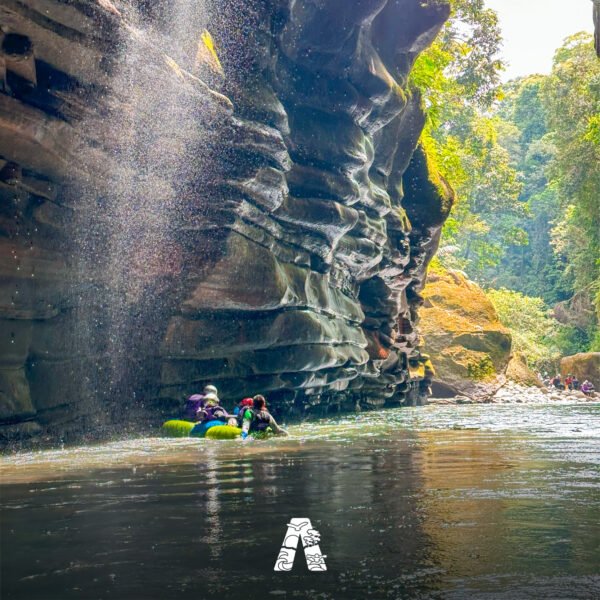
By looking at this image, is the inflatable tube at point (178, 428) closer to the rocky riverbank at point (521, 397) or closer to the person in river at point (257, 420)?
the person in river at point (257, 420)

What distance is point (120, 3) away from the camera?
11992 mm

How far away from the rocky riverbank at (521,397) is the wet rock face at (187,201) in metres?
14.0

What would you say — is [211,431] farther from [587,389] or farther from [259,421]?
[587,389]

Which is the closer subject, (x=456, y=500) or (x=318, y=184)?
(x=456, y=500)

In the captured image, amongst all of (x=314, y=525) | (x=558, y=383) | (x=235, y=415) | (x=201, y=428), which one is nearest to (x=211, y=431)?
(x=201, y=428)

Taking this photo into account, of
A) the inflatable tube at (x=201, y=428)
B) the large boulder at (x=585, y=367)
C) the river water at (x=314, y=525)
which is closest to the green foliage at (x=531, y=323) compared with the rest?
the large boulder at (x=585, y=367)

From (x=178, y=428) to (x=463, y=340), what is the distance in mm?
26730

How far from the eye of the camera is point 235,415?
1525 centimetres

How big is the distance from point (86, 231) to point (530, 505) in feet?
34.0

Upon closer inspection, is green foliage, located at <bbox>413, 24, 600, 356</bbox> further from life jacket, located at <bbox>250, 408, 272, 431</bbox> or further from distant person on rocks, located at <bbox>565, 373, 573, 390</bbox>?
life jacket, located at <bbox>250, 408, 272, 431</bbox>

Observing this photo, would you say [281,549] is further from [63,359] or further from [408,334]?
[408,334]

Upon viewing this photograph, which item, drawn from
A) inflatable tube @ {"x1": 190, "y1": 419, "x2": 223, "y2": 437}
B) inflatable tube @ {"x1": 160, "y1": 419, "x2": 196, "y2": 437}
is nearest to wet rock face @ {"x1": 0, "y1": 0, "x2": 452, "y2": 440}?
inflatable tube @ {"x1": 160, "y1": 419, "x2": 196, "y2": 437}

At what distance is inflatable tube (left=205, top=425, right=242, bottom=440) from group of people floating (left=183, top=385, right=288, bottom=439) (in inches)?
5.5

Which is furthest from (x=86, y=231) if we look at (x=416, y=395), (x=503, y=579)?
(x=416, y=395)
